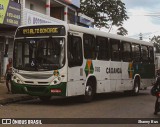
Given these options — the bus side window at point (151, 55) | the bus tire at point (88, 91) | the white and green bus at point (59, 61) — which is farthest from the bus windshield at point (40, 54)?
the bus side window at point (151, 55)

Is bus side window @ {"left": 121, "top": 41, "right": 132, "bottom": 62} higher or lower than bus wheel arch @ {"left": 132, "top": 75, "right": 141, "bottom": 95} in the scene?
higher

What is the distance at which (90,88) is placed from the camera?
16750mm

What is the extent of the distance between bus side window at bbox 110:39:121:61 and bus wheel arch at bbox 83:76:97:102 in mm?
2355

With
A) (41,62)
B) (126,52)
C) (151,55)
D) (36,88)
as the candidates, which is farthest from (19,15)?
(36,88)

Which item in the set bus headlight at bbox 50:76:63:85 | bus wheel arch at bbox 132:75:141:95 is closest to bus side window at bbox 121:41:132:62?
bus wheel arch at bbox 132:75:141:95

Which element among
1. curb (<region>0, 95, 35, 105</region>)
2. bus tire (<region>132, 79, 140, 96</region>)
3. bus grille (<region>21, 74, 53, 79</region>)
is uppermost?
bus grille (<region>21, 74, 53, 79</region>)

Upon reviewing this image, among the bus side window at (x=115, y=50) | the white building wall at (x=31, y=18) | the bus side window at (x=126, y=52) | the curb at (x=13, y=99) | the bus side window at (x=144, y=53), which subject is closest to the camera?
the curb at (x=13, y=99)

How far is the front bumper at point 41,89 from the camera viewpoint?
48.3ft

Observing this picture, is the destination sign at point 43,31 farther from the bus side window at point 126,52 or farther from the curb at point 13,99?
the bus side window at point 126,52

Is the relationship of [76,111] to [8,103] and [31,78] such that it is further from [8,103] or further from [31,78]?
[8,103]

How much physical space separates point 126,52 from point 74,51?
19.6ft

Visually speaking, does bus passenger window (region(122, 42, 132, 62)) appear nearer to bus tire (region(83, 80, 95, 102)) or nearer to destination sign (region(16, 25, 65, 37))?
bus tire (region(83, 80, 95, 102))

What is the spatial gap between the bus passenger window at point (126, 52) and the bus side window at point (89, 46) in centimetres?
356

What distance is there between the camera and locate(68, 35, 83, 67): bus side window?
49.6 ft
